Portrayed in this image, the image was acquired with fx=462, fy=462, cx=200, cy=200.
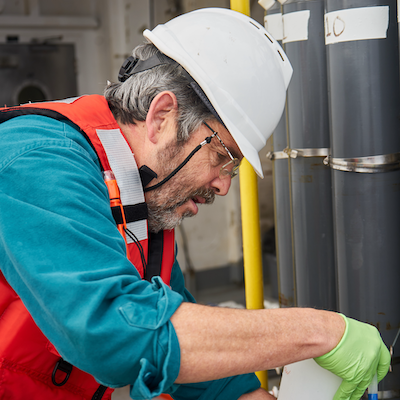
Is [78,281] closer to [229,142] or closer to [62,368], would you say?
[62,368]

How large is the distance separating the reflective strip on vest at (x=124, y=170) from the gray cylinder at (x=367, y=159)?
52 centimetres

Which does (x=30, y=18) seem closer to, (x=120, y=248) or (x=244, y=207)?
(x=244, y=207)

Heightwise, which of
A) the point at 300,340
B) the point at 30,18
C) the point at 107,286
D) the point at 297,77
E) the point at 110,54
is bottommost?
the point at 300,340

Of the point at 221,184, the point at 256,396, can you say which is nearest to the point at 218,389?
the point at 256,396

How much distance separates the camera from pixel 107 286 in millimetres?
746

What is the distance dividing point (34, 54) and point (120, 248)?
144 inches

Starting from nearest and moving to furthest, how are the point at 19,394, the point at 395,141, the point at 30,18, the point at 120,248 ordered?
the point at 120,248 < the point at 19,394 < the point at 395,141 < the point at 30,18

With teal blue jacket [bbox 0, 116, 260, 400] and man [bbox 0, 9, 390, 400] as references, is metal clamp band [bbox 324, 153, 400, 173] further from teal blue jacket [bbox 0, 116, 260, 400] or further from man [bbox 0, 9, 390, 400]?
teal blue jacket [bbox 0, 116, 260, 400]

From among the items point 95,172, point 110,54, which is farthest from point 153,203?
point 110,54

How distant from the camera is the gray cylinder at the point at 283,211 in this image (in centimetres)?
163

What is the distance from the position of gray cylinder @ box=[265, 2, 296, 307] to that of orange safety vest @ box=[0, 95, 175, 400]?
0.63m

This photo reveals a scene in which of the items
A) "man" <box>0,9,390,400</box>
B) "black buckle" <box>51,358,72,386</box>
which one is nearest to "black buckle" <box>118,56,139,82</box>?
"man" <box>0,9,390,400</box>

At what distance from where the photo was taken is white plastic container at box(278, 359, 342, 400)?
1.08m

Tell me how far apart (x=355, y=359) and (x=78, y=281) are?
62cm
